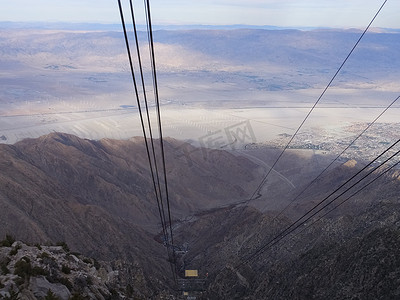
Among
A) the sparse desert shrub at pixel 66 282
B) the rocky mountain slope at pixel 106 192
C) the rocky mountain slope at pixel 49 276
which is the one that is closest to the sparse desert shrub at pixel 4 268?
the rocky mountain slope at pixel 49 276

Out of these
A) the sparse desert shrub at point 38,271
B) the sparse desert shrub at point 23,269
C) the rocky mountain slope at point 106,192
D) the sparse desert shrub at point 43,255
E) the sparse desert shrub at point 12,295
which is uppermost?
the sparse desert shrub at point 12,295

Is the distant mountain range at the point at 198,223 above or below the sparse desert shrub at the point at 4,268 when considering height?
below

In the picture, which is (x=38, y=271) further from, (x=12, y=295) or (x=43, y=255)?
(x=12, y=295)

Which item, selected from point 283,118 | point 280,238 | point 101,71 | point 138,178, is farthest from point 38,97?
point 280,238

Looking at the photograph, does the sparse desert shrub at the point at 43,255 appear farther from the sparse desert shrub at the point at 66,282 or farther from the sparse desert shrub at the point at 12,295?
the sparse desert shrub at the point at 12,295

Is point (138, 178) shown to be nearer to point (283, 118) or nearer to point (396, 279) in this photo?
point (396, 279)

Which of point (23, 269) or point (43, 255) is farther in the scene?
point (43, 255)

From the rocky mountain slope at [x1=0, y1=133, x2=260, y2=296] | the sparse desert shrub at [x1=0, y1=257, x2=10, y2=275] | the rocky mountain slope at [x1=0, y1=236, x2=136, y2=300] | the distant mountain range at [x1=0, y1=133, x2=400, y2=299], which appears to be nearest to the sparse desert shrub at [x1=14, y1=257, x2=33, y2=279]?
the rocky mountain slope at [x1=0, y1=236, x2=136, y2=300]

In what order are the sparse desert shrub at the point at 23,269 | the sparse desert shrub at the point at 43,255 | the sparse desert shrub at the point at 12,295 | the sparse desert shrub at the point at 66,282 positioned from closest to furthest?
the sparse desert shrub at the point at 12,295 → the sparse desert shrub at the point at 23,269 → the sparse desert shrub at the point at 66,282 → the sparse desert shrub at the point at 43,255

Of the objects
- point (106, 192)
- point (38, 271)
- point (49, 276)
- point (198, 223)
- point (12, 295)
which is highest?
point (12, 295)

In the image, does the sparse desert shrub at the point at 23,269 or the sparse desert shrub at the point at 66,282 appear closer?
the sparse desert shrub at the point at 23,269

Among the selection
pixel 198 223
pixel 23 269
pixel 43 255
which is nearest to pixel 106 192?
pixel 198 223
